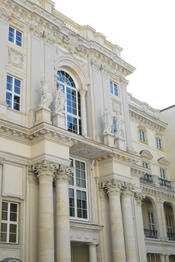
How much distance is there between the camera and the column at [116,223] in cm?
2211

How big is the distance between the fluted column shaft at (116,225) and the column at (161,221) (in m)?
10.6

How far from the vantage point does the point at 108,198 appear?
24.2 m

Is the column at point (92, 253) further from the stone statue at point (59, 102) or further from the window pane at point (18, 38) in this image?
the window pane at point (18, 38)

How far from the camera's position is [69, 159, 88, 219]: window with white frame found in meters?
22.3

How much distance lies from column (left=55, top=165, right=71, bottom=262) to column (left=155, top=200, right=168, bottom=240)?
15358 millimetres

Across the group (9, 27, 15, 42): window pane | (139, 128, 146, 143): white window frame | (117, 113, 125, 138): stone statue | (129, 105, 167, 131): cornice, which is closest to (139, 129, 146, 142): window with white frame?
(139, 128, 146, 143): white window frame

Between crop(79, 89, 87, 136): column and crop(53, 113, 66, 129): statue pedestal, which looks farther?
crop(79, 89, 87, 136): column

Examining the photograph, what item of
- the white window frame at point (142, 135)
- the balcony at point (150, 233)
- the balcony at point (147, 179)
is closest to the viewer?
the balcony at point (150, 233)

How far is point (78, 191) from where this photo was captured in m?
23.1

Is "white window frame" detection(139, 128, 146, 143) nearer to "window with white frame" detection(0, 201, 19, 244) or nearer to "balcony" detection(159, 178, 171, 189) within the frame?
"balcony" detection(159, 178, 171, 189)

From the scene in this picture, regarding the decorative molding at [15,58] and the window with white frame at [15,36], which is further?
the window with white frame at [15,36]

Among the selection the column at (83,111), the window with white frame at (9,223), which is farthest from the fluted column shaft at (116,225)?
the window with white frame at (9,223)

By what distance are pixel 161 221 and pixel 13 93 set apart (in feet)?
62.0

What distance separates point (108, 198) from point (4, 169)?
26.5 ft
